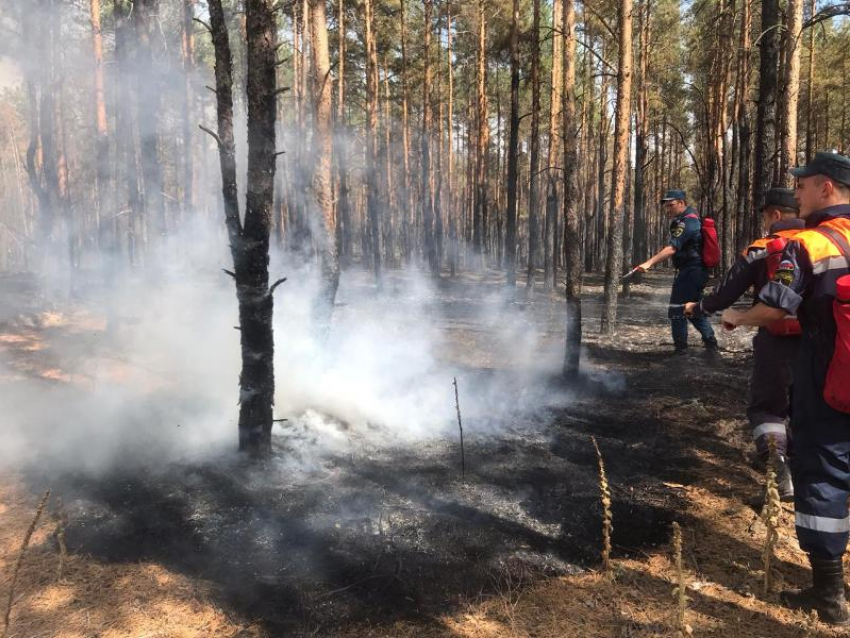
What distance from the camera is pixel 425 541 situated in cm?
362

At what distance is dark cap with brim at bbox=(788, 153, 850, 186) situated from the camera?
2.82 meters

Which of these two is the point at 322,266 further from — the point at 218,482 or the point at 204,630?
the point at 204,630

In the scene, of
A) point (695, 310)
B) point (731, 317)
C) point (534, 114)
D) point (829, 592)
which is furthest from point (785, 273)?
point (534, 114)

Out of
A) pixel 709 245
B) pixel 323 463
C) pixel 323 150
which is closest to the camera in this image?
pixel 323 463

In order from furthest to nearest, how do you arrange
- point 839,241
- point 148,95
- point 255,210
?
1. point 148,95
2. point 255,210
3. point 839,241

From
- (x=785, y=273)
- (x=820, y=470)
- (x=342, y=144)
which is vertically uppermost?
(x=342, y=144)

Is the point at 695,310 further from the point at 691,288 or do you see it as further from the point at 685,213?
the point at 685,213

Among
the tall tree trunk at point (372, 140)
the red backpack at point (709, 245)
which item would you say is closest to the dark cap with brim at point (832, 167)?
the red backpack at point (709, 245)

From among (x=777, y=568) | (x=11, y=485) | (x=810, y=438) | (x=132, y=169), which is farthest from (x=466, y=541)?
(x=132, y=169)

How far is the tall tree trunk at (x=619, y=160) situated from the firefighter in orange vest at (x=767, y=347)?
604cm

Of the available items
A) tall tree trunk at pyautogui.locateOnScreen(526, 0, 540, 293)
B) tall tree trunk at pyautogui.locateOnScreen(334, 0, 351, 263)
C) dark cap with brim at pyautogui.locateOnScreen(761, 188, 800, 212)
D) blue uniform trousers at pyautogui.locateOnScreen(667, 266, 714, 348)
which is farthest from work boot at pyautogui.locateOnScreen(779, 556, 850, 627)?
tall tree trunk at pyautogui.locateOnScreen(526, 0, 540, 293)

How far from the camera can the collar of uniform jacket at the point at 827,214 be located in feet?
9.11

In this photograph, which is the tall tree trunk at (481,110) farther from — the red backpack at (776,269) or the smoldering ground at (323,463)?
the red backpack at (776,269)

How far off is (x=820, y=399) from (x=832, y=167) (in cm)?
125
